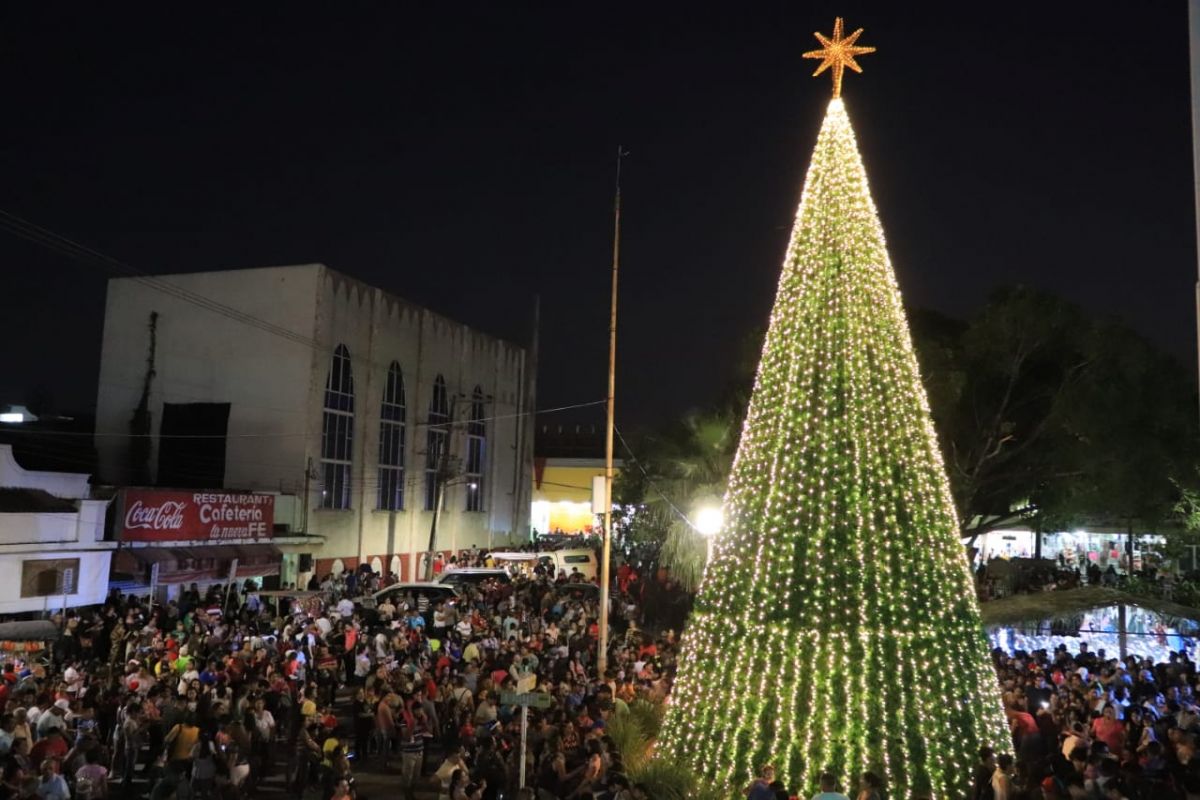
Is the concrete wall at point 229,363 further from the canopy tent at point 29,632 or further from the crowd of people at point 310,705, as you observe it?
the canopy tent at point 29,632

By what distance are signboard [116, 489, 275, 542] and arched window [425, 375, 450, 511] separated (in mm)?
12006

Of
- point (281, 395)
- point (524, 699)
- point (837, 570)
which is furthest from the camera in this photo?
point (281, 395)

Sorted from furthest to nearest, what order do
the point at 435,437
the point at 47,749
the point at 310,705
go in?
the point at 435,437, the point at 310,705, the point at 47,749

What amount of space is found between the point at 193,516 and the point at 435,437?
17746 mm

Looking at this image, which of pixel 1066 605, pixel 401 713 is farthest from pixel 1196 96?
pixel 1066 605

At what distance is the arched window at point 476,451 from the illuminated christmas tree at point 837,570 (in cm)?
3564

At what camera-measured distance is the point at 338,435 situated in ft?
119

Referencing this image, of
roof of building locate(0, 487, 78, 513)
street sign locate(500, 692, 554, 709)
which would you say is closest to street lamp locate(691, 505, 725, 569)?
street sign locate(500, 692, 554, 709)

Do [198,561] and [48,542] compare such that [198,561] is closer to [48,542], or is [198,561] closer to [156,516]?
[156,516]

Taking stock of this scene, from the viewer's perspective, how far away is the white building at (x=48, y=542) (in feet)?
65.0

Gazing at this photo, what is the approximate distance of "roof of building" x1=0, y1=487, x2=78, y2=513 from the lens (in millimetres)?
20000

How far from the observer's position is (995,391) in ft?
84.4

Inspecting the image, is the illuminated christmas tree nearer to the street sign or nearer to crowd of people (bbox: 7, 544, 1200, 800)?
crowd of people (bbox: 7, 544, 1200, 800)

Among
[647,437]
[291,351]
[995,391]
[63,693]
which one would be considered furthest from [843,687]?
[291,351]
